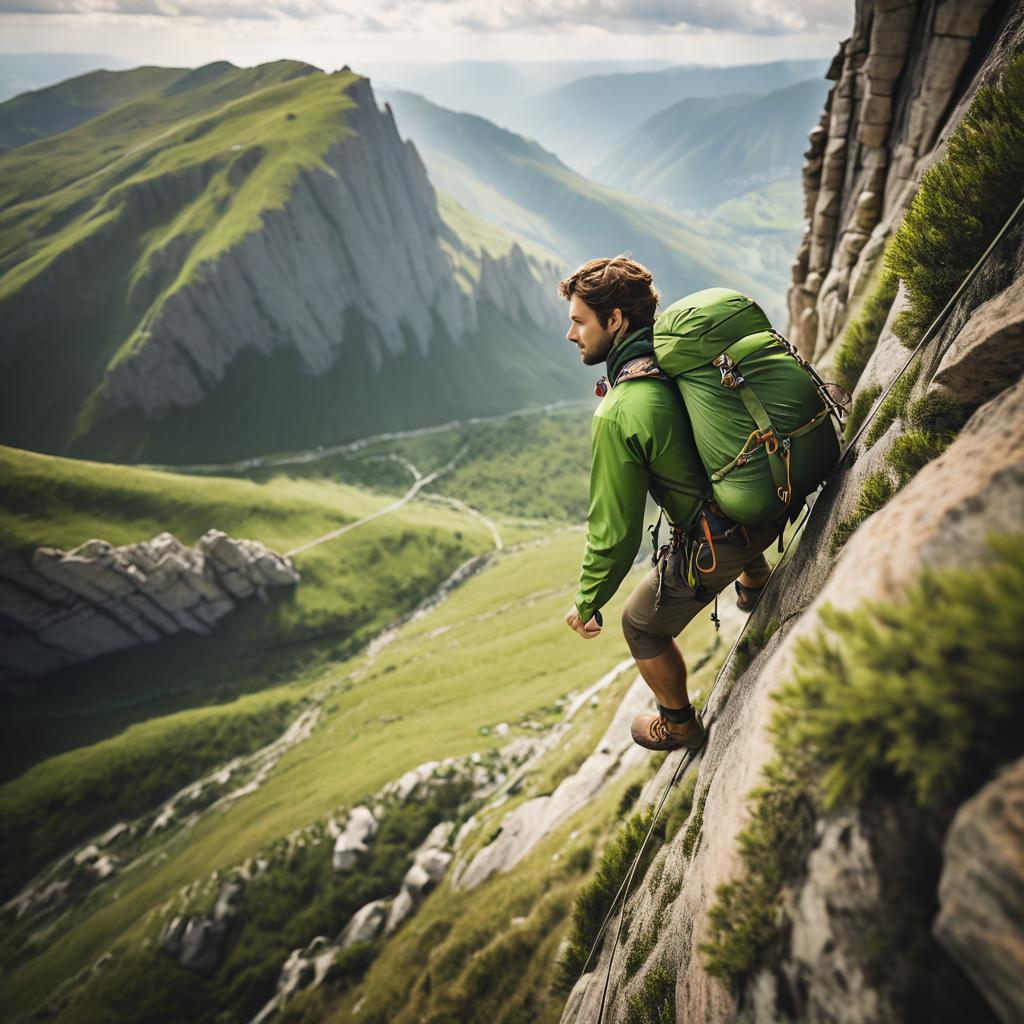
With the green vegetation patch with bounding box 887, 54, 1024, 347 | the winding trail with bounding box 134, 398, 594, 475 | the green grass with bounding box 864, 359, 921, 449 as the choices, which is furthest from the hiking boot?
the winding trail with bounding box 134, 398, 594, 475

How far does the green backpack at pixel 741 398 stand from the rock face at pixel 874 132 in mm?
9111

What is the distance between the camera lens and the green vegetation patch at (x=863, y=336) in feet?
33.0

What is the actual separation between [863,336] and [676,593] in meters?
7.26

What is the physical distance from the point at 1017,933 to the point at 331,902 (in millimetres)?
51169

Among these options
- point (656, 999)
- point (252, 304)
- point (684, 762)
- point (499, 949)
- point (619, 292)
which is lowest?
point (499, 949)

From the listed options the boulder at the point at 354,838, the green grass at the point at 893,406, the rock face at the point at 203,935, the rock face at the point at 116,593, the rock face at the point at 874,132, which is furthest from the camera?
the rock face at the point at 116,593

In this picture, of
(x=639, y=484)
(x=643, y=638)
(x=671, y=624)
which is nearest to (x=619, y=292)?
(x=639, y=484)

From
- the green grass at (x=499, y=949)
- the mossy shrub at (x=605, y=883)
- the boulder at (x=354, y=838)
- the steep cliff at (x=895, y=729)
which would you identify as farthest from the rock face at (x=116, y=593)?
the steep cliff at (x=895, y=729)

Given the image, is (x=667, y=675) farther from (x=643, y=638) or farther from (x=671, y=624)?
(x=671, y=624)

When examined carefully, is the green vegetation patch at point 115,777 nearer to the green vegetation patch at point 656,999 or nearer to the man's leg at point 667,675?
the green vegetation patch at point 656,999

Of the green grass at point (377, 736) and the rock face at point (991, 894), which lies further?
the green grass at point (377, 736)

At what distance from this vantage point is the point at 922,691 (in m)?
2.61

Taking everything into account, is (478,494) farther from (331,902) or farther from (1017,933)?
(1017,933)

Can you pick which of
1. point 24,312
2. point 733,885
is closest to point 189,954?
point 733,885
